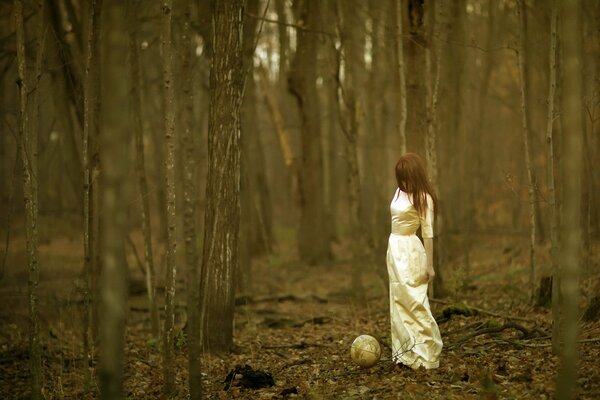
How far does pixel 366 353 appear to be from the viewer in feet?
20.1

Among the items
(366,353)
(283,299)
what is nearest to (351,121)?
(283,299)

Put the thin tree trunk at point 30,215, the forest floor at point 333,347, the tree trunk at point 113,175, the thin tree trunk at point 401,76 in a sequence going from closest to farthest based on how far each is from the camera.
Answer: the tree trunk at point 113,175 → the forest floor at point 333,347 → the thin tree trunk at point 30,215 → the thin tree trunk at point 401,76

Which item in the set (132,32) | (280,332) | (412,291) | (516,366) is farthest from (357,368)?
(132,32)

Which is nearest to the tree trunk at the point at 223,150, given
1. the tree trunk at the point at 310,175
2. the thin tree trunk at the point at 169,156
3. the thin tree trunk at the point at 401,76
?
the thin tree trunk at the point at 169,156

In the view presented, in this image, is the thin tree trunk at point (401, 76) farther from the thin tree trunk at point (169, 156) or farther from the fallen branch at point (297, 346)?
the thin tree trunk at point (169, 156)

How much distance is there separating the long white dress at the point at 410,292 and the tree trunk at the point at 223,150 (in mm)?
2301

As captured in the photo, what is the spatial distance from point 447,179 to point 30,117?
40.1ft

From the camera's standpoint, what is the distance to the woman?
598 cm

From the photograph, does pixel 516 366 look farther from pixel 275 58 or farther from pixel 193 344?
pixel 275 58

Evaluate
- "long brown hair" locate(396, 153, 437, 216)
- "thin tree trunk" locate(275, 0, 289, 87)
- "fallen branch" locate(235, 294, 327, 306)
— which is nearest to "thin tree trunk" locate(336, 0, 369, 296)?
"fallen branch" locate(235, 294, 327, 306)

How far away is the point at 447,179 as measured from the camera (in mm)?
16469

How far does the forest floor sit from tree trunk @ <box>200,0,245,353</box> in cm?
123

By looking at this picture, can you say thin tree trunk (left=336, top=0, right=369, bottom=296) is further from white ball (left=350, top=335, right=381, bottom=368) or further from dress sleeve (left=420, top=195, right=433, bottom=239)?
white ball (left=350, top=335, right=381, bottom=368)

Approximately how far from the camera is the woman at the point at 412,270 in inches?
235
